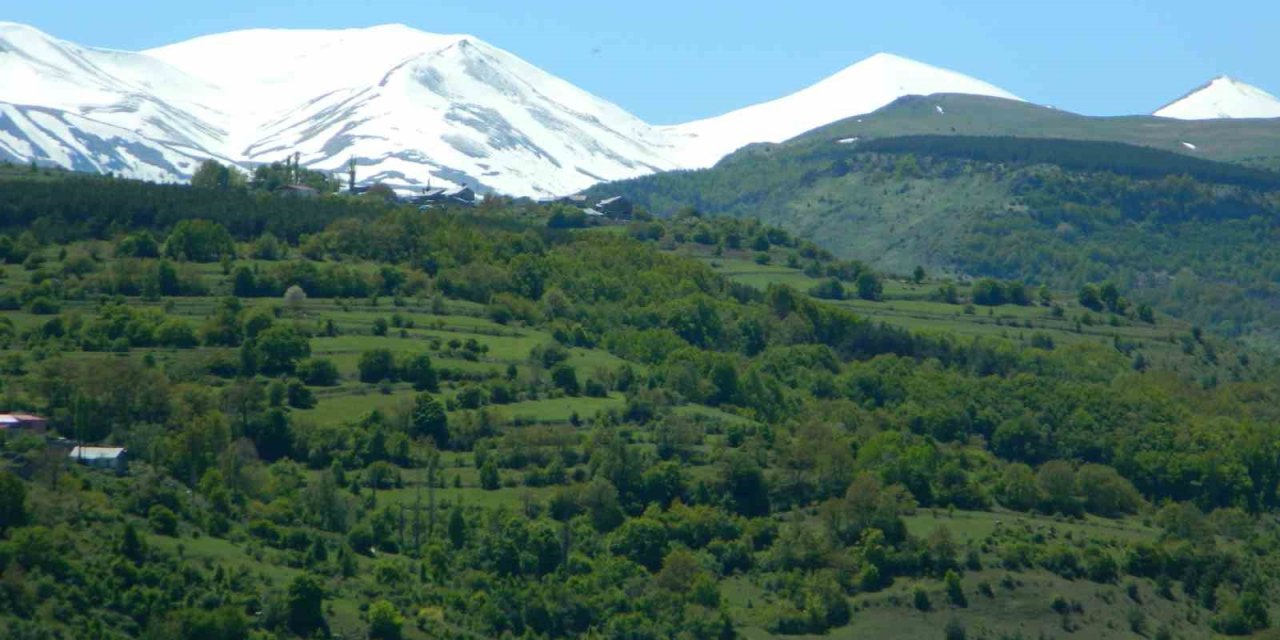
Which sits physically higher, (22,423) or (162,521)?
(22,423)

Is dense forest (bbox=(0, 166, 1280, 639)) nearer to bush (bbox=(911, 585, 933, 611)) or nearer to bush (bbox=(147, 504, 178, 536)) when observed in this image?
bush (bbox=(911, 585, 933, 611))

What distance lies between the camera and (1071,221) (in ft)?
605

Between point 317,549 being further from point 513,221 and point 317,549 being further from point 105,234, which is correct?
point 513,221

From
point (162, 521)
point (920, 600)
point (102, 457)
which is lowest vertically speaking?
point (920, 600)

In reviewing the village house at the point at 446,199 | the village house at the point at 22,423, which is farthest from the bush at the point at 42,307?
the village house at the point at 446,199

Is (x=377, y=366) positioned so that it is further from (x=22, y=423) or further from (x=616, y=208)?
(x=616, y=208)

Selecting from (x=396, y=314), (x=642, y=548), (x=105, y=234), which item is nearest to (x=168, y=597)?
(x=642, y=548)

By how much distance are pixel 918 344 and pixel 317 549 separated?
5208cm

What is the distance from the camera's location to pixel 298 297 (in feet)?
339

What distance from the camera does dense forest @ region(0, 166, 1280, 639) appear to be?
68.9 m

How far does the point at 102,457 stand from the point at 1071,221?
4803 inches

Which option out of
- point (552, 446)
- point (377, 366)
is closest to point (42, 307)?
point (377, 366)

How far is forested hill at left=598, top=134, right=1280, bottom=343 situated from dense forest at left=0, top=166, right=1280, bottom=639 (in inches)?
1731

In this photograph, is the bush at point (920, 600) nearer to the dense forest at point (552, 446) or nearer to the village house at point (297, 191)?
the dense forest at point (552, 446)
